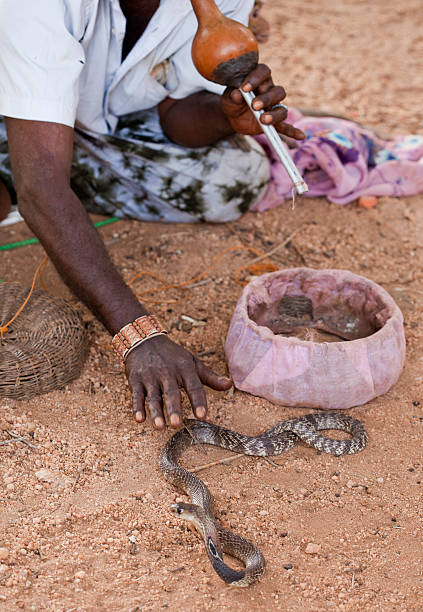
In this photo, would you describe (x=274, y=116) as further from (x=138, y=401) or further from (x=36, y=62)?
(x=138, y=401)

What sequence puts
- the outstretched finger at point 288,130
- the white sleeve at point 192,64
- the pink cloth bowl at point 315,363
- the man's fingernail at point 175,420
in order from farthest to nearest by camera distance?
the white sleeve at point 192,64 < the outstretched finger at point 288,130 < the pink cloth bowl at point 315,363 < the man's fingernail at point 175,420

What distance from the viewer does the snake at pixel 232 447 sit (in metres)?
2.06

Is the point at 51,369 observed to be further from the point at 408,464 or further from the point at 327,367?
the point at 408,464

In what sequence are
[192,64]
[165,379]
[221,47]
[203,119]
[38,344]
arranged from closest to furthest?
[221,47], [165,379], [38,344], [192,64], [203,119]

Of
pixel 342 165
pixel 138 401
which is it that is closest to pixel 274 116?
pixel 138 401

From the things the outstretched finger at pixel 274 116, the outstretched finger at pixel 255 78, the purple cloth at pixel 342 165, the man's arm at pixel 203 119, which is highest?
the outstretched finger at pixel 255 78

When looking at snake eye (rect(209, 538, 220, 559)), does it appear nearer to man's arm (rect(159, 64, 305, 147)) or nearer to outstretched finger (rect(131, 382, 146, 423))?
outstretched finger (rect(131, 382, 146, 423))

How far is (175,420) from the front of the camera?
2207 mm

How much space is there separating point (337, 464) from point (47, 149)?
156 cm

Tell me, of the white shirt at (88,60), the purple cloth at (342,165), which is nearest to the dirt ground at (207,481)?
the purple cloth at (342,165)

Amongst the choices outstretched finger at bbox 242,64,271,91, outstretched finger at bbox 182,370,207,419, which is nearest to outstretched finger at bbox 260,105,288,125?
outstretched finger at bbox 242,64,271,91

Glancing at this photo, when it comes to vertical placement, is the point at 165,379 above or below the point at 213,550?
above

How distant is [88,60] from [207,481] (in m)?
1.89

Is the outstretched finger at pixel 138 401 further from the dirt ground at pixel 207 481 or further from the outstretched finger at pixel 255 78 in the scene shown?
the outstretched finger at pixel 255 78
